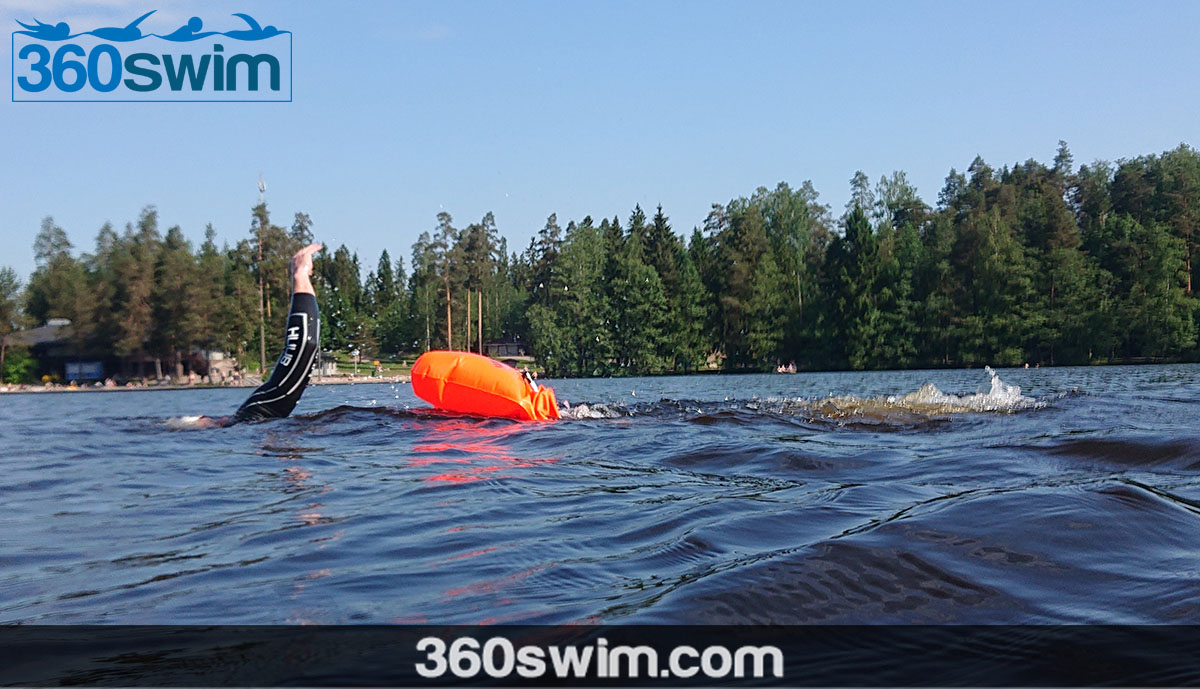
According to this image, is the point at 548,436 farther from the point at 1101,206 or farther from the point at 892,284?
the point at 1101,206

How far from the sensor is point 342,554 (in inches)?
160

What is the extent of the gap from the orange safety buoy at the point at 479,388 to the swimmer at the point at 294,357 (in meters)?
1.45

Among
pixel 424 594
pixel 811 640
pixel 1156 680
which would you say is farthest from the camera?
pixel 424 594

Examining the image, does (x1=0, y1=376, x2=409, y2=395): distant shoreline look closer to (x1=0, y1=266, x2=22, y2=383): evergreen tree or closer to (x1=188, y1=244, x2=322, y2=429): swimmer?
(x1=0, y1=266, x2=22, y2=383): evergreen tree

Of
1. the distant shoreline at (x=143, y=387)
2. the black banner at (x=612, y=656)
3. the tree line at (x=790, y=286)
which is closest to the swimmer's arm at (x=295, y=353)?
the black banner at (x=612, y=656)

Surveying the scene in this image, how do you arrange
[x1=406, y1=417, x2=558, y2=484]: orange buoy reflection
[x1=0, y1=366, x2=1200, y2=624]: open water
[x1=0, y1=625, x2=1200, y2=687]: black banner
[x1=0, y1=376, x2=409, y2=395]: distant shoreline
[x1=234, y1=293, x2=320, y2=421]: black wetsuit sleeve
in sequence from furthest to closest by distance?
[x1=0, y1=376, x2=409, y2=395]: distant shoreline → [x1=234, y1=293, x2=320, y2=421]: black wetsuit sleeve → [x1=406, y1=417, x2=558, y2=484]: orange buoy reflection → [x1=0, y1=366, x2=1200, y2=624]: open water → [x1=0, y1=625, x2=1200, y2=687]: black banner

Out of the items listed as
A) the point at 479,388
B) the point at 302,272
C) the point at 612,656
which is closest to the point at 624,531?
the point at 612,656

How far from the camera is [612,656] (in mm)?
2617

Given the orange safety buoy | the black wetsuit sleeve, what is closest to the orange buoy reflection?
the orange safety buoy

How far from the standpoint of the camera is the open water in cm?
316

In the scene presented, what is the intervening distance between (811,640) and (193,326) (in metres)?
68.6

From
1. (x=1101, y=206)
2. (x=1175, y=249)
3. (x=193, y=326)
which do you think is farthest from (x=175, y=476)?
(x=1101, y=206)

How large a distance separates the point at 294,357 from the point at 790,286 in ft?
218

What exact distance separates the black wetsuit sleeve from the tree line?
57691 mm
